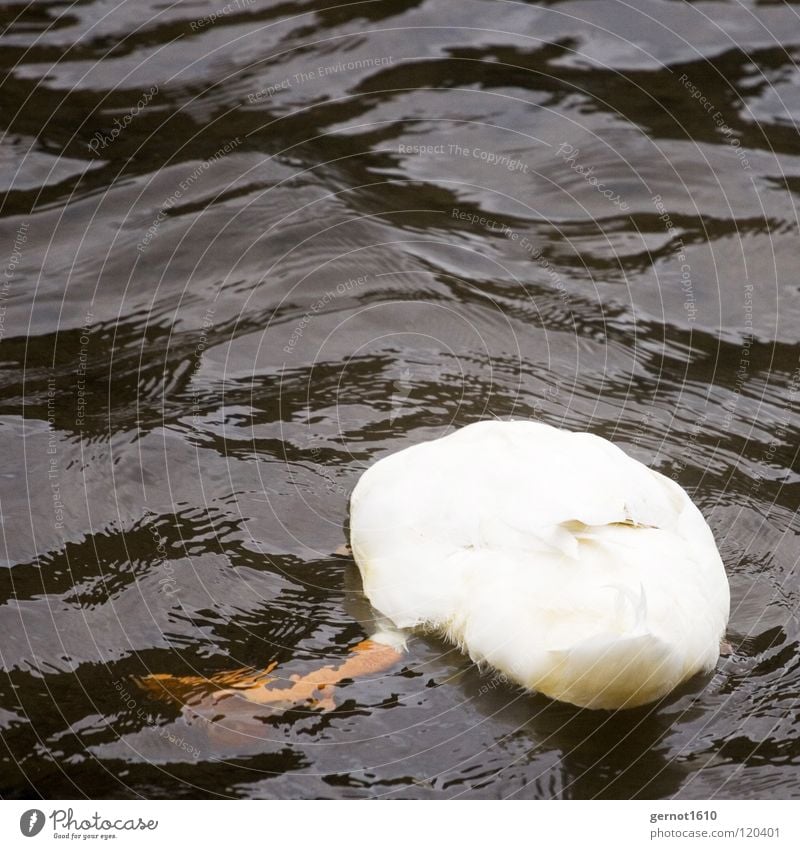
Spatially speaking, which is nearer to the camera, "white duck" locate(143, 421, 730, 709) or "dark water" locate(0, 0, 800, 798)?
"white duck" locate(143, 421, 730, 709)

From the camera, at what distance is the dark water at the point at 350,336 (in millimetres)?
3686

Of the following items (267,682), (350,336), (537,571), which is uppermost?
(350,336)

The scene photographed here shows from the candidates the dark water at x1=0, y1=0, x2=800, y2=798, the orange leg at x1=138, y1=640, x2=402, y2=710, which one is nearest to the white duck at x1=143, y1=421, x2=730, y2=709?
the orange leg at x1=138, y1=640, x2=402, y2=710

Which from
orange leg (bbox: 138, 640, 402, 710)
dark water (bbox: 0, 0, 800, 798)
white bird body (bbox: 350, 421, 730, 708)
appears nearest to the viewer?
white bird body (bbox: 350, 421, 730, 708)

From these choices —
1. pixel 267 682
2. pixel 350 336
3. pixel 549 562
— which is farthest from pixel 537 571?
pixel 350 336

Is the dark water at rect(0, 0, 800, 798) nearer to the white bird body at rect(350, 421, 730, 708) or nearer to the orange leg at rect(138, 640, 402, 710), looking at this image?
the orange leg at rect(138, 640, 402, 710)

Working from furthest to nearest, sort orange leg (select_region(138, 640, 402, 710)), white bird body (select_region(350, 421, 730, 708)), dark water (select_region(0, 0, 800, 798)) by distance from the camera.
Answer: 1. orange leg (select_region(138, 640, 402, 710))
2. dark water (select_region(0, 0, 800, 798))
3. white bird body (select_region(350, 421, 730, 708))

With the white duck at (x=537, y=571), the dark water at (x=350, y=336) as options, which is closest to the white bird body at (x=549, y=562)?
the white duck at (x=537, y=571)

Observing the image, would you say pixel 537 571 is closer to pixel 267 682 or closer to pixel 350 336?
pixel 267 682

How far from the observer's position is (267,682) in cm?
385

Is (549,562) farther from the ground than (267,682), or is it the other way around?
(549,562)

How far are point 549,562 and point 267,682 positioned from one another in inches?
41.1

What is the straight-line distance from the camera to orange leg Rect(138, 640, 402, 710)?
379cm
